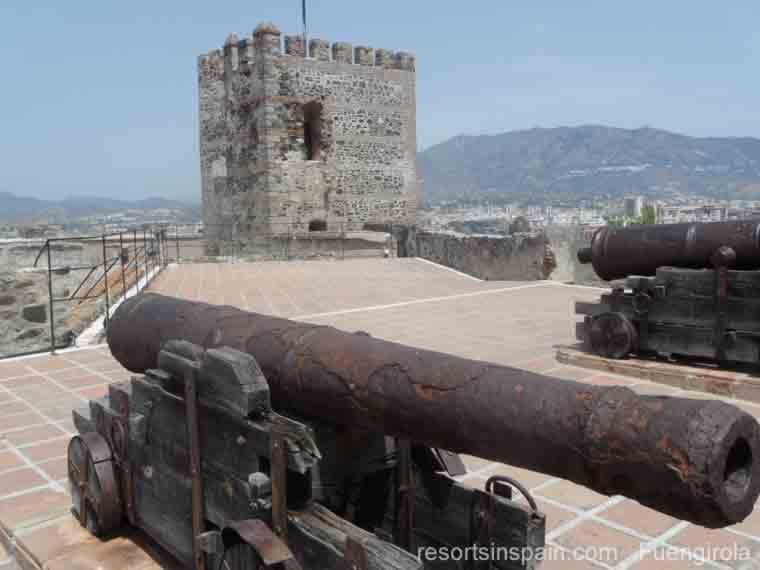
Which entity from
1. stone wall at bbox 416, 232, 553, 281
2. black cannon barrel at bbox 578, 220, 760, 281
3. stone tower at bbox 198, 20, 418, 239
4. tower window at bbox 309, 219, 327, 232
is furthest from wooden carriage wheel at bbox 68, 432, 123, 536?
tower window at bbox 309, 219, 327, 232

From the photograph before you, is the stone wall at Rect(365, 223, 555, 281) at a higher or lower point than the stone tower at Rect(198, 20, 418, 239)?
lower

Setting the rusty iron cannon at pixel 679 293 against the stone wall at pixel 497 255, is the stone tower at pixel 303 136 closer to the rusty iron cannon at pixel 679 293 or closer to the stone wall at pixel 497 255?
the stone wall at pixel 497 255

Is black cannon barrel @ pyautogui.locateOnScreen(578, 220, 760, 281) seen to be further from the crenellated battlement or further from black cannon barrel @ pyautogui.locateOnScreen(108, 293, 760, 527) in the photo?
the crenellated battlement

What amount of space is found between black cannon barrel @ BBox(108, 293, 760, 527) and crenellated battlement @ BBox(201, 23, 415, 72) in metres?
21.0

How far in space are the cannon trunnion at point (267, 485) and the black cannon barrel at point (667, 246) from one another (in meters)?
3.55

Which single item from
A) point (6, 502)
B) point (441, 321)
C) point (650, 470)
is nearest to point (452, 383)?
point (650, 470)

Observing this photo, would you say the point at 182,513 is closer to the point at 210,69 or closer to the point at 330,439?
the point at 330,439

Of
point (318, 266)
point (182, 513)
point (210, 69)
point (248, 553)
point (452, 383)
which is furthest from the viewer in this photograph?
point (210, 69)

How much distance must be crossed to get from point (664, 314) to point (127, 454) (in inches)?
166

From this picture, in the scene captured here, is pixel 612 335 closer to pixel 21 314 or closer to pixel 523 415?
pixel 523 415

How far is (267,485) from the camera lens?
83.5 inches

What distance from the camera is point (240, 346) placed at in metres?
2.51

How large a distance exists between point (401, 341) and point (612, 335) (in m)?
2.20

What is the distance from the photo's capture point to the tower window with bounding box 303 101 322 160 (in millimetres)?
23156
